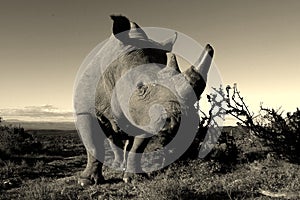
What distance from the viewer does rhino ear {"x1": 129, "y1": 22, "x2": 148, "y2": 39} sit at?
9.09 metres

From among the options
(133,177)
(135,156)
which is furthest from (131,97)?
(133,177)

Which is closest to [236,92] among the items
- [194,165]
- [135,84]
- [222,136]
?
[135,84]

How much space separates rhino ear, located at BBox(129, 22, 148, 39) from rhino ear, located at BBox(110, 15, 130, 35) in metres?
0.29

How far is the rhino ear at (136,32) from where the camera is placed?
909cm

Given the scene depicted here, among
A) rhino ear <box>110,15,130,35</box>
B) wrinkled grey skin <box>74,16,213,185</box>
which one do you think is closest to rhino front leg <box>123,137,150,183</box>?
wrinkled grey skin <box>74,16,213,185</box>

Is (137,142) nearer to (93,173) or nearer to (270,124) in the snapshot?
(93,173)

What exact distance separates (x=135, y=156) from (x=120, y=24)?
9.00 feet

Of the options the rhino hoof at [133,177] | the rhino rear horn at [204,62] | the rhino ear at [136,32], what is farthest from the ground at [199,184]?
the rhino ear at [136,32]

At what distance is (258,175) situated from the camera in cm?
734

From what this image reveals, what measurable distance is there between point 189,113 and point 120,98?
7.18 feet

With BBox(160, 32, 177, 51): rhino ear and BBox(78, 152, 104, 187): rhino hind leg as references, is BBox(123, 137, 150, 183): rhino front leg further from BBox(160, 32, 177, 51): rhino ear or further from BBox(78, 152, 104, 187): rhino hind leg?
BBox(160, 32, 177, 51): rhino ear

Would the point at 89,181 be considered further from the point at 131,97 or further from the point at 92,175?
the point at 131,97

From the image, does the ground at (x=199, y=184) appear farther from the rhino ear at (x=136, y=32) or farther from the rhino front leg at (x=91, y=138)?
the rhino ear at (x=136, y=32)

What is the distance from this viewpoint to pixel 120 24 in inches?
340
